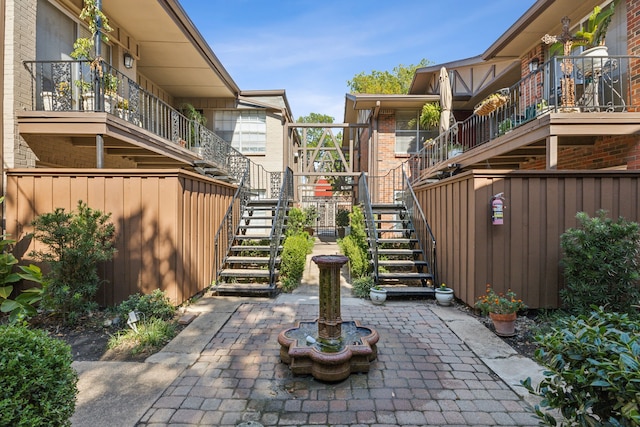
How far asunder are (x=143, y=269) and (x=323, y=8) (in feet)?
38.6

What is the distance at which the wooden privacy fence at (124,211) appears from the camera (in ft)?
16.7

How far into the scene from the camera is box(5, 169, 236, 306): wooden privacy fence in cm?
510

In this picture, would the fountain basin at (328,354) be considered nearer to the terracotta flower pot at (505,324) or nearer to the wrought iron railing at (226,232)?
the terracotta flower pot at (505,324)

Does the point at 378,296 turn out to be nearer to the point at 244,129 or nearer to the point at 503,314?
the point at 503,314

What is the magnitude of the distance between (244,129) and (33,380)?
1305 centimetres

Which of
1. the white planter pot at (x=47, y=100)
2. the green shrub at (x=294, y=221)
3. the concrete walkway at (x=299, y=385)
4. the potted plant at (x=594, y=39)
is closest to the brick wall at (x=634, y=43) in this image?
the potted plant at (x=594, y=39)

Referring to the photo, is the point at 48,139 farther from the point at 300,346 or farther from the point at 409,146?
the point at 409,146

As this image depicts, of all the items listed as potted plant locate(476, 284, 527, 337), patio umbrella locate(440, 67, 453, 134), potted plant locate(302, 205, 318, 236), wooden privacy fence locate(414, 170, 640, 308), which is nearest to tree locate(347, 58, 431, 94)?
potted plant locate(302, 205, 318, 236)

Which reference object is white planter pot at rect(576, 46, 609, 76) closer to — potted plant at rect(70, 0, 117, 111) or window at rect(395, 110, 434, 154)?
window at rect(395, 110, 434, 154)

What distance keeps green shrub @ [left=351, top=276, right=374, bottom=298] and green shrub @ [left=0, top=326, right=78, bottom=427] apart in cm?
482

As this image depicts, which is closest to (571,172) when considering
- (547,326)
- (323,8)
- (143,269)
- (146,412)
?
(547,326)

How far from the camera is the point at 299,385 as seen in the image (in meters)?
3.13

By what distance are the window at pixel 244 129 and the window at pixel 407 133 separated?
5.46m

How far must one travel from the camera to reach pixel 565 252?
4656mm
